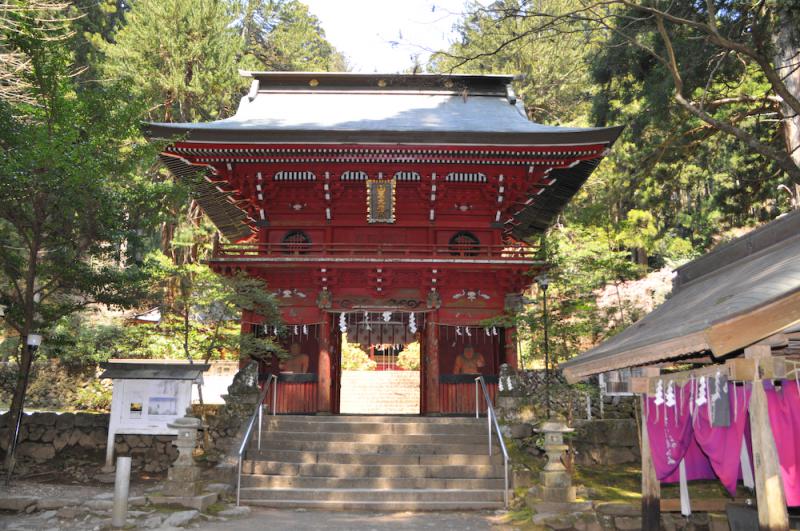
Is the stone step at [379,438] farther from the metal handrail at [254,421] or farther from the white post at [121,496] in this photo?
the white post at [121,496]

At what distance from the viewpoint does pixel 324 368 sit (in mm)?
14141

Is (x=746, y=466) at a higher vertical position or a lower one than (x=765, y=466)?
lower

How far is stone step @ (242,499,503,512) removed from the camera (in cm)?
1002

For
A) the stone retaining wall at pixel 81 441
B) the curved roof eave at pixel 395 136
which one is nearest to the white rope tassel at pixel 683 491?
the curved roof eave at pixel 395 136

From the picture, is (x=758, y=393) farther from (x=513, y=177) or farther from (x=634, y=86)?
(x=634, y=86)

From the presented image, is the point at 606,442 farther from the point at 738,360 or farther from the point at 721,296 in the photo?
the point at 738,360

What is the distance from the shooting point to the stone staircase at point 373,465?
403 inches

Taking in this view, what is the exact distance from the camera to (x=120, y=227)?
11.9 m

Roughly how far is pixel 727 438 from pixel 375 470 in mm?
6239

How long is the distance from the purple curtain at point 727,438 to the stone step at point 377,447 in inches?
211

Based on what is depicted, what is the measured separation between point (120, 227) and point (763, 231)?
10547 mm

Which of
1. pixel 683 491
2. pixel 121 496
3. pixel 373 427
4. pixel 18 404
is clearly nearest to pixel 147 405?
pixel 18 404

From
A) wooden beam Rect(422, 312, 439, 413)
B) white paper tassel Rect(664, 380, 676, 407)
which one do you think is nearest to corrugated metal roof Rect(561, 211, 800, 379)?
white paper tassel Rect(664, 380, 676, 407)

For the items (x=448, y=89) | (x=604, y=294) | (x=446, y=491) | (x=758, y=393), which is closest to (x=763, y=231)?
(x=758, y=393)
